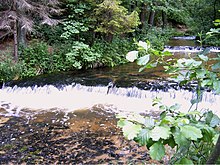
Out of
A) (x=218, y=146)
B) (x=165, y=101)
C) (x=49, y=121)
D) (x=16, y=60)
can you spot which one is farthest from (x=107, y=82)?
(x=218, y=146)

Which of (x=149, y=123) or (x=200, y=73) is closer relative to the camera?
(x=149, y=123)

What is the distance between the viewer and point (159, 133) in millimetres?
1137

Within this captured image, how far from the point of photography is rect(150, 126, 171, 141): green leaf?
1.12 metres

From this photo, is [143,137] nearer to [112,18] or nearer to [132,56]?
[132,56]

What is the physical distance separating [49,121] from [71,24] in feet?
19.4

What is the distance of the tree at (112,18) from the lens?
31.1ft

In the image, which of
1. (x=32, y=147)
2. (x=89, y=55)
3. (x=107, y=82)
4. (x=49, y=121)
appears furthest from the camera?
(x=89, y=55)

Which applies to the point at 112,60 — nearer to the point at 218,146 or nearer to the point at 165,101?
the point at 165,101

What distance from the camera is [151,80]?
8.34 metres

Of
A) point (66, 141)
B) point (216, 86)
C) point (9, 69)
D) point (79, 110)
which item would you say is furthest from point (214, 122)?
point (9, 69)

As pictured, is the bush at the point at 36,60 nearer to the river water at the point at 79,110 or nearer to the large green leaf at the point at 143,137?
the river water at the point at 79,110

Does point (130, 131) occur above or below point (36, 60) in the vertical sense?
below

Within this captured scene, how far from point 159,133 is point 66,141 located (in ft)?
12.4

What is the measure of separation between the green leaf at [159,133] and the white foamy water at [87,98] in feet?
17.6
